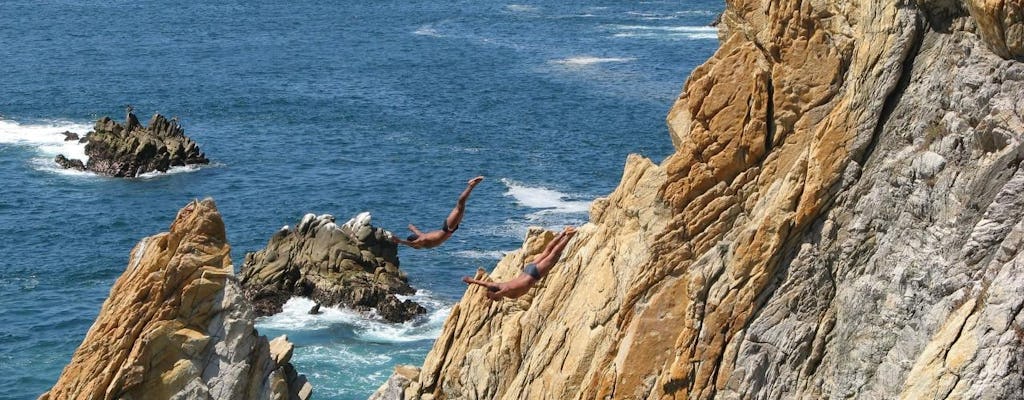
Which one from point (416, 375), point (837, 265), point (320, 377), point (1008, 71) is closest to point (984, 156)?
point (1008, 71)

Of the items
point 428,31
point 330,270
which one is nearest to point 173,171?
point 330,270

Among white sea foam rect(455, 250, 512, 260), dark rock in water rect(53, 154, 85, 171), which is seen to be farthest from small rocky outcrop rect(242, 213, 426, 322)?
dark rock in water rect(53, 154, 85, 171)

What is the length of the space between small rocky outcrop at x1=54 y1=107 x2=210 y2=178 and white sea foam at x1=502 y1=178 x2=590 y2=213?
85.5 ft

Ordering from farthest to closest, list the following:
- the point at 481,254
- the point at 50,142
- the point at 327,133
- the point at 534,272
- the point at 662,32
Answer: the point at 662,32
the point at 327,133
the point at 50,142
the point at 481,254
the point at 534,272

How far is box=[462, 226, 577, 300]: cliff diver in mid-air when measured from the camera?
3319 cm

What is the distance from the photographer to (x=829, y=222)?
25.5 meters

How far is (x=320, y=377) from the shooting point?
68.8 metres

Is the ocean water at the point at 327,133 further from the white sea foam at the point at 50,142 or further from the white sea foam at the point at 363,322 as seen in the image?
the white sea foam at the point at 50,142

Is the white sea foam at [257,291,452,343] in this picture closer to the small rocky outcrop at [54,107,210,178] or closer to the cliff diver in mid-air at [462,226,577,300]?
the small rocky outcrop at [54,107,210,178]

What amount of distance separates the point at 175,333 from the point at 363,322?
37944mm

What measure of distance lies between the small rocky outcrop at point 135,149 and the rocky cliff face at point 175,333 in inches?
2852

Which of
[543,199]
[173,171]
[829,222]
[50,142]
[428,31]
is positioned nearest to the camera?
[829,222]

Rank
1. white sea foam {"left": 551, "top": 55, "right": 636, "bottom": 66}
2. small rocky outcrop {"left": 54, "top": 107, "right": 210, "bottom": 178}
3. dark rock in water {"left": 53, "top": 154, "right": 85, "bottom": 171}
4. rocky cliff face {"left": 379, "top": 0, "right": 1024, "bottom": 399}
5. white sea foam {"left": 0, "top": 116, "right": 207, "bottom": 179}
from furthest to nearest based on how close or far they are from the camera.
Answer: white sea foam {"left": 551, "top": 55, "right": 636, "bottom": 66}, dark rock in water {"left": 53, "top": 154, "right": 85, "bottom": 171}, white sea foam {"left": 0, "top": 116, "right": 207, "bottom": 179}, small rocky outcrop {"left": 54, "top": 107, "right": 210, "bottom": 178}, rocky cliff face {"left": 379, "top": 0, "right": 1024, "bottom": 399}

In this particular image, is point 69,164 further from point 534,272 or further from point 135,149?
point 534,272
